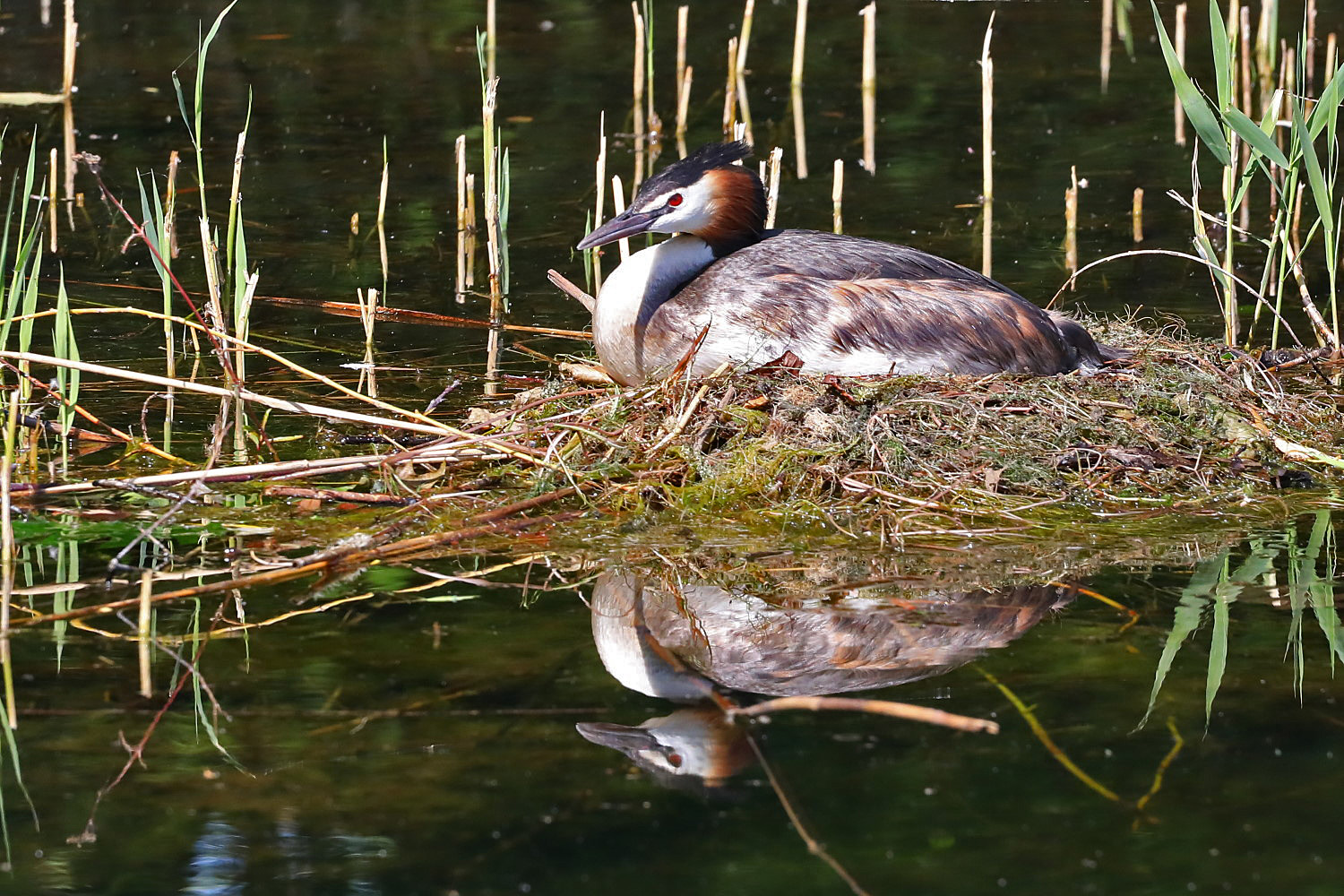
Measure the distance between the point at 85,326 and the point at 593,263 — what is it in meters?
2.47

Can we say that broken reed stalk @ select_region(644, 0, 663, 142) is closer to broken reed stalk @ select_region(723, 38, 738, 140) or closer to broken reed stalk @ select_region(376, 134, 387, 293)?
broken reed stalk @ select_region(723, 38, 738, 140)

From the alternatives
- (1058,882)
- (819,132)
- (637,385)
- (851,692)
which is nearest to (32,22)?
(819,132)

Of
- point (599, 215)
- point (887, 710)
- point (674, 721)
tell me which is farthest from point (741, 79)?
point (887, 710)

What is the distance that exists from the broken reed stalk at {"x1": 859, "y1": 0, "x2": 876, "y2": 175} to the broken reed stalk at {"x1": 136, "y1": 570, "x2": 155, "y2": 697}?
6659 mm

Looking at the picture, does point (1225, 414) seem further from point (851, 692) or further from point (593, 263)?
point (593, 263)

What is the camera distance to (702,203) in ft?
21.4

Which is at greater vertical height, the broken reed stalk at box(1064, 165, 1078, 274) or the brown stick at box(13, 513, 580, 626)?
the broken reed stalk at box(1064, 165, 1078, 274)

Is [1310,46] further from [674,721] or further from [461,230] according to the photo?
[674,721]

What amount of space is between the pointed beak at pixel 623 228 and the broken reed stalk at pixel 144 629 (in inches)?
77.4

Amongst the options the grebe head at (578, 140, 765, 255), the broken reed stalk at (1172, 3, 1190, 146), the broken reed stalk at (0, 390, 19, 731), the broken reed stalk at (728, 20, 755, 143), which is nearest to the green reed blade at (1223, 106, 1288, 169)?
the grebe head at (578, 140, 765, 255)

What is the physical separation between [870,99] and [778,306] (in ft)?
20.3

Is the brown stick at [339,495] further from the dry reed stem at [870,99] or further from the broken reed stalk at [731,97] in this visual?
the dry reed stem at [870,99]

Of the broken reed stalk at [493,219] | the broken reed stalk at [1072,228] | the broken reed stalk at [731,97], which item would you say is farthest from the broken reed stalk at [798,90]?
the broken reed stalk at [493,219]

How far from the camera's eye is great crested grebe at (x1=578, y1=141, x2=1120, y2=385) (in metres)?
6.30
